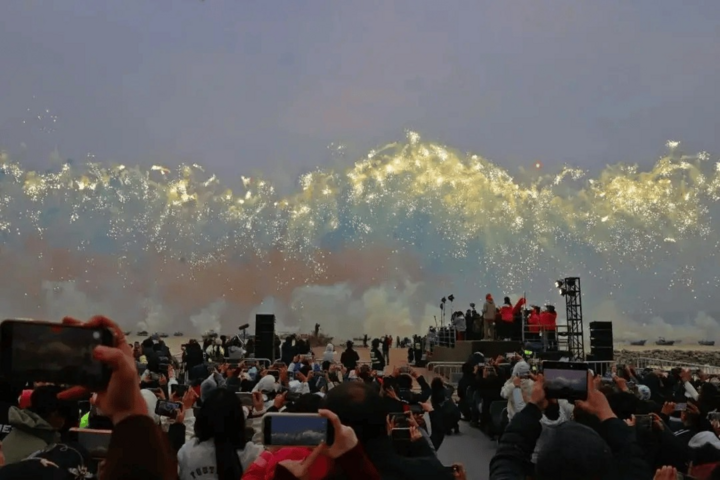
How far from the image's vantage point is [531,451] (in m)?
3.28

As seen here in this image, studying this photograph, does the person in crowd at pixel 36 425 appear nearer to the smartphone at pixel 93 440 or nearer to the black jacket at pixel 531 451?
the smartphone at pixel 93 440

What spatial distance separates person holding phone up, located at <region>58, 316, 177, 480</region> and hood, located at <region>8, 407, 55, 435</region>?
180 centimetres

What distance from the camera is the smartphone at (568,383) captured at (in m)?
3.13

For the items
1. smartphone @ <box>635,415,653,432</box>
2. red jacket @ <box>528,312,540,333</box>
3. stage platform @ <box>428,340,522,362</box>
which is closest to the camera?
smartphone @ <box>635,415,653,432</box>

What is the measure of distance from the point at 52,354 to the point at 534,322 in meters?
22.0

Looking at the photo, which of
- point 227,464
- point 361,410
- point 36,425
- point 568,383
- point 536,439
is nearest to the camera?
point 361,410

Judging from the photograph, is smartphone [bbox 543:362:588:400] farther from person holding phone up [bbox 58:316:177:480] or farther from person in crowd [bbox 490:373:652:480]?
person holding phone up [bbox 58:316:177:480]

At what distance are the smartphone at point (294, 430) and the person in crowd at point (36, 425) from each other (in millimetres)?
1304

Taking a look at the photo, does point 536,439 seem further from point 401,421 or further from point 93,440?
point 93,440

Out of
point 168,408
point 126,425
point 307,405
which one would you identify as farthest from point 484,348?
point 126,425

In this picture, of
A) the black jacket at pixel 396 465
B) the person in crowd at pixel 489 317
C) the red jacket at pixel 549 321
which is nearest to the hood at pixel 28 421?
the black jacket at pixel 396 465

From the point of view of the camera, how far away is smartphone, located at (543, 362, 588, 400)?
3133mm

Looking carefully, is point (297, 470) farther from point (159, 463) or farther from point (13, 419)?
point (13, 419)

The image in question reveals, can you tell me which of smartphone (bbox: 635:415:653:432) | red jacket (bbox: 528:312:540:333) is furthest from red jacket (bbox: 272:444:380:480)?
red jacket (bbox: 528:312:540:333)
